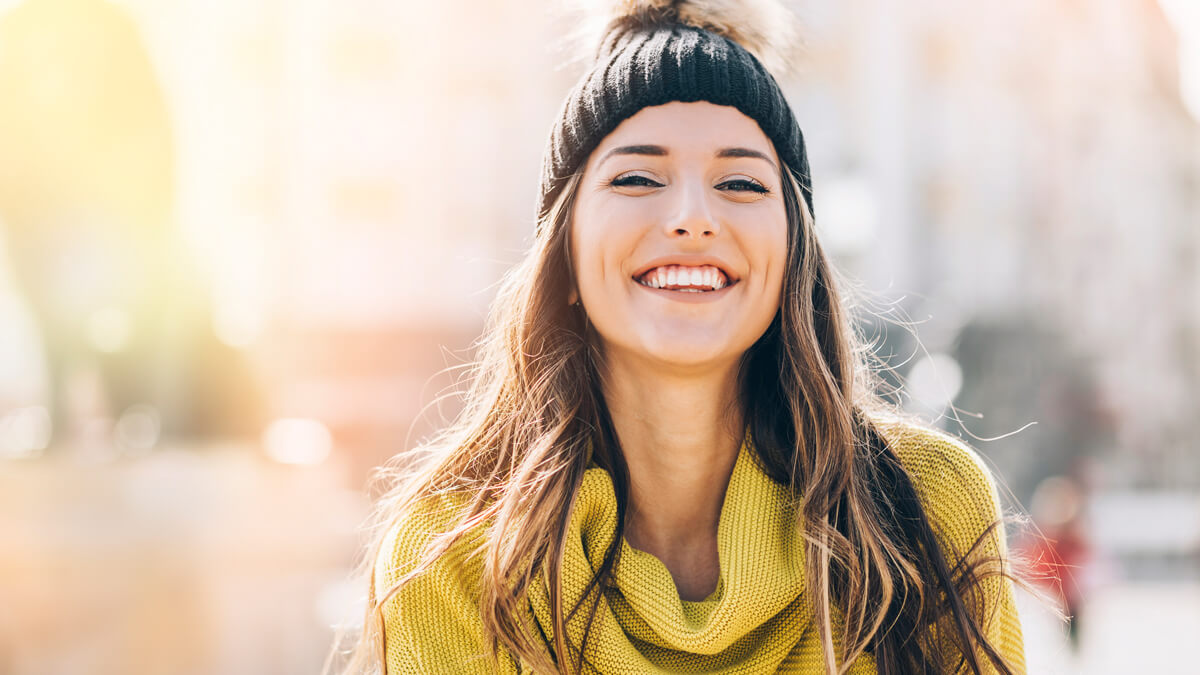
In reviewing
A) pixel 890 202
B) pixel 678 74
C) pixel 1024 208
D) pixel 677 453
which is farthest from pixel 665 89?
pixel 1024 208

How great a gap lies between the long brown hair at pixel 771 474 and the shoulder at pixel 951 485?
0.12 ft

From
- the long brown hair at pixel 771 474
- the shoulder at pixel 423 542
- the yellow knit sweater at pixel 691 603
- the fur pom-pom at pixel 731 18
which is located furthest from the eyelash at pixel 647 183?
the shoulder at pixel 423 542

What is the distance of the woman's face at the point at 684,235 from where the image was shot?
2424mm

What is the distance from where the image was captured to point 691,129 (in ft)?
8.29

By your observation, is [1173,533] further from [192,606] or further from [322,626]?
[192,606]

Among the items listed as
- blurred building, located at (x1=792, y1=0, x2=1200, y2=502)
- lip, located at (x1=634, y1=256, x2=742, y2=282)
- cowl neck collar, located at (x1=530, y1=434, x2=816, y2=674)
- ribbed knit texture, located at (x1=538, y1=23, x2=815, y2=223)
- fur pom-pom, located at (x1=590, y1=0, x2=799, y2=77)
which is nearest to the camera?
cowl neck collar, located at (x1=530, y1=434, x2=816, y2=674)

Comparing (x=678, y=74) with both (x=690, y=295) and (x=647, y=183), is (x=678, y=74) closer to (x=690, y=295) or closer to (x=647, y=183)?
(x=647, y=183)

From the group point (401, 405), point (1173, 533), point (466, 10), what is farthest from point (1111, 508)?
point (466, 10)

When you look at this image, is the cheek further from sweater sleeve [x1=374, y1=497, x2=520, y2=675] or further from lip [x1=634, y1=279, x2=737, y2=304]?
sweater sleeve [x1=374, y1=497, x2=520, y2=675]

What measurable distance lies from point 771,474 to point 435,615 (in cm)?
84

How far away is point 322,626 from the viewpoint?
22.8 ft

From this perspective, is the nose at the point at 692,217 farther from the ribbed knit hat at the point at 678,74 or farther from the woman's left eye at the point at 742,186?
the ribbed knit hat at the point at 678,74

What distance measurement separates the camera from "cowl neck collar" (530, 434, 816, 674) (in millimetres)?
2299

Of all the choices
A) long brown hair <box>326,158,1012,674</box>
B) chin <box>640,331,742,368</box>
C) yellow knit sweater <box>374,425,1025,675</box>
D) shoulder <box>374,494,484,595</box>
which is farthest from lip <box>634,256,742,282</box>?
shoulder <box>374,494,484,595</box>
